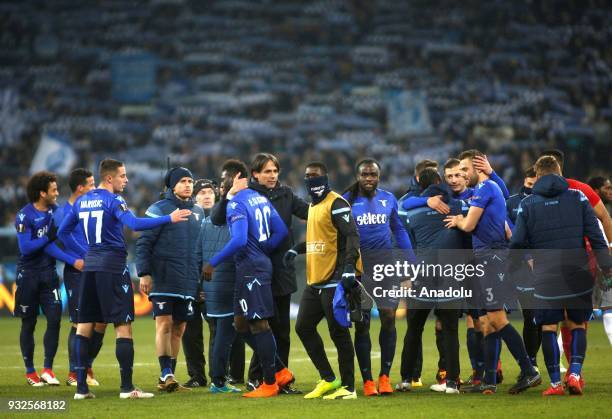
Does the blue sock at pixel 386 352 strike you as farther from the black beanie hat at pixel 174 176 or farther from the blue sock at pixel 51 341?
the blue sock at pixel 51 341

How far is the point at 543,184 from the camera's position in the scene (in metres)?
9.57

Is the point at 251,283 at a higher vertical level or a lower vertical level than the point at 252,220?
lower

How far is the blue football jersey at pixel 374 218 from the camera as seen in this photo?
32.7 ft

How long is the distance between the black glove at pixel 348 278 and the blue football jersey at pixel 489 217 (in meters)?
1.61

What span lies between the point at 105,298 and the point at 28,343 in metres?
2.51

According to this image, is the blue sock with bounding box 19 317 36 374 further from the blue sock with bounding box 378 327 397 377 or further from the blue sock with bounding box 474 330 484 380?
the blue sock with bounding box 474 330 484 380

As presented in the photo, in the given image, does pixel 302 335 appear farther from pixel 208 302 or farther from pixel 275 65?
pixel 275 65

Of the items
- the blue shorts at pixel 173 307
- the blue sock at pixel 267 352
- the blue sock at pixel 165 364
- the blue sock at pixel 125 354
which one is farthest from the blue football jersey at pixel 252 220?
the blue sock at pixel 165 364

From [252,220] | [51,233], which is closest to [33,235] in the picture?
[51,233]

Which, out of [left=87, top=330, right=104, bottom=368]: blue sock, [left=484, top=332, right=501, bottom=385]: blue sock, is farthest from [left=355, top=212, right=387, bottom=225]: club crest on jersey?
[left=87, top=330, right=104, bottom=368]: blue sock

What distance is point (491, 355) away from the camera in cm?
980

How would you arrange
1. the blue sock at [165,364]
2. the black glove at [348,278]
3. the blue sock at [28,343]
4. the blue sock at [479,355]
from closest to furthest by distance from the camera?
the black glove at [348,278] → the blue sock at [165,364] → the blue sock at [479,355] → the blue sock at [28,343]

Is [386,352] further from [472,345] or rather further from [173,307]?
[173,307]

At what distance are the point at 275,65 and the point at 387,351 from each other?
71.9 feet
